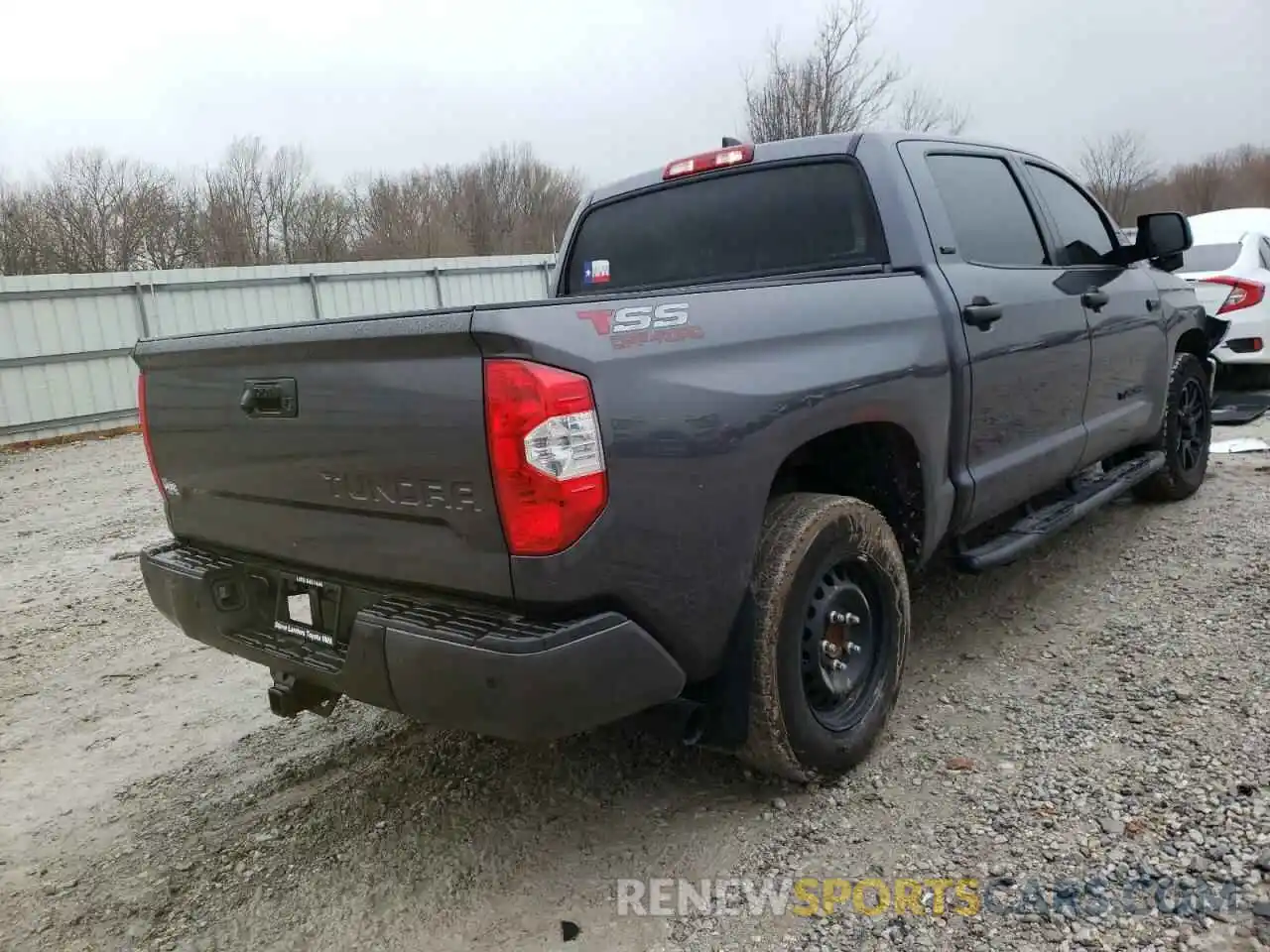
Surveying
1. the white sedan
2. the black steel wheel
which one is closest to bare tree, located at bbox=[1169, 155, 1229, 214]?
the white sedan

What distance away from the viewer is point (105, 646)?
176 inches

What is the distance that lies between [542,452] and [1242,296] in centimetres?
805

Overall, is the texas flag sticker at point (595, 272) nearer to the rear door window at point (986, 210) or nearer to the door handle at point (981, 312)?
the rear door window at point (986, 210)

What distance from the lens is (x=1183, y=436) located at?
5.34 metres

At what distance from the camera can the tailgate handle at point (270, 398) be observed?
7.58ft

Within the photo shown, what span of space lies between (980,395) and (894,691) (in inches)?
42.8

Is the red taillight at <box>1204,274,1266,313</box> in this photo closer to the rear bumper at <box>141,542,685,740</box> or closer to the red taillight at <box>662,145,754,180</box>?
the red taillight at <box>662,145,754,180</box>

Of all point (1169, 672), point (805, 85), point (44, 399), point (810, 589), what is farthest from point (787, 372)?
point (805, 85)

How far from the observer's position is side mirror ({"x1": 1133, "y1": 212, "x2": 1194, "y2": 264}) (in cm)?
433

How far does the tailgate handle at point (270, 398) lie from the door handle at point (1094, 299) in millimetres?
3263

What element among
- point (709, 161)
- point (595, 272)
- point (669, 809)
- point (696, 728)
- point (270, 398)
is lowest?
point (669, 809)

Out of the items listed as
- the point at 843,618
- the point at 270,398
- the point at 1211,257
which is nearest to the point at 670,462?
the point at 843,618

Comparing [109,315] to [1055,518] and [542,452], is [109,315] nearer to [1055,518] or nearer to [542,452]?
[1055,518]

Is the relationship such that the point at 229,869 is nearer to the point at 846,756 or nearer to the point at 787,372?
the point at 846,756
